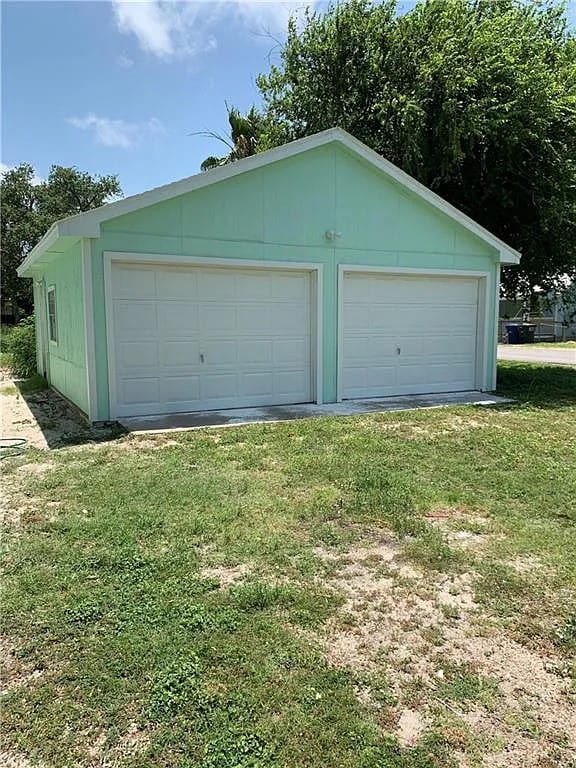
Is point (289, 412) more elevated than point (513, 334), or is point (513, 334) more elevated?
point (513, 334)

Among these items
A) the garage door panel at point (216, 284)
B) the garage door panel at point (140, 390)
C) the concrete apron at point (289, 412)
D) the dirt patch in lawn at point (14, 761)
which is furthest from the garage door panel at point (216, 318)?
the dirt patch in lawn at point (14, 761)

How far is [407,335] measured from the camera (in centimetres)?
1041

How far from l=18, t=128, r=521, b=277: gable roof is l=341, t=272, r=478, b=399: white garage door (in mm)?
1232

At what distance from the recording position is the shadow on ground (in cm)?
1025

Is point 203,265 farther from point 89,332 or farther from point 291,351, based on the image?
point 291,351

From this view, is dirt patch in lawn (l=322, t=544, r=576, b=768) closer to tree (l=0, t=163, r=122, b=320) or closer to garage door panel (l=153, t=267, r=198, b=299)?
garage door panel (l=153, t=267, r=198, b=299)

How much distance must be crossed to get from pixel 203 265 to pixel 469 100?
8170mm

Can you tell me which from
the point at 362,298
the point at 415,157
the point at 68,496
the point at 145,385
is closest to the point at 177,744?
the point at 68,496

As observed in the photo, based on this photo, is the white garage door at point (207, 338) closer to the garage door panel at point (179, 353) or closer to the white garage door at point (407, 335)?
the garage door panel at point (179, 353)

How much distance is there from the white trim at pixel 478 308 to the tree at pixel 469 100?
3.04m

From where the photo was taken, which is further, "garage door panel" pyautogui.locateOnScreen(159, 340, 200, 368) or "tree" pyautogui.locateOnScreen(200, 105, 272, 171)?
"tree" pyautogui.locateOnScreen(200, 105, 272, 171)

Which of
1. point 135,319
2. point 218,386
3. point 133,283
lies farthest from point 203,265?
point 218,386

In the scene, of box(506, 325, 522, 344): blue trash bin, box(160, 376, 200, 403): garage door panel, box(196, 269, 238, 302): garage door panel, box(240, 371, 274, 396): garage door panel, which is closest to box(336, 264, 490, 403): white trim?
box(240, 371, 274, 396): garage door panel

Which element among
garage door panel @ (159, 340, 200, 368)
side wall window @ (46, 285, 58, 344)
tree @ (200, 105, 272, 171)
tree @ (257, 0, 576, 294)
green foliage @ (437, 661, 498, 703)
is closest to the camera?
green foliage @ (437, 661, 498, 703)
